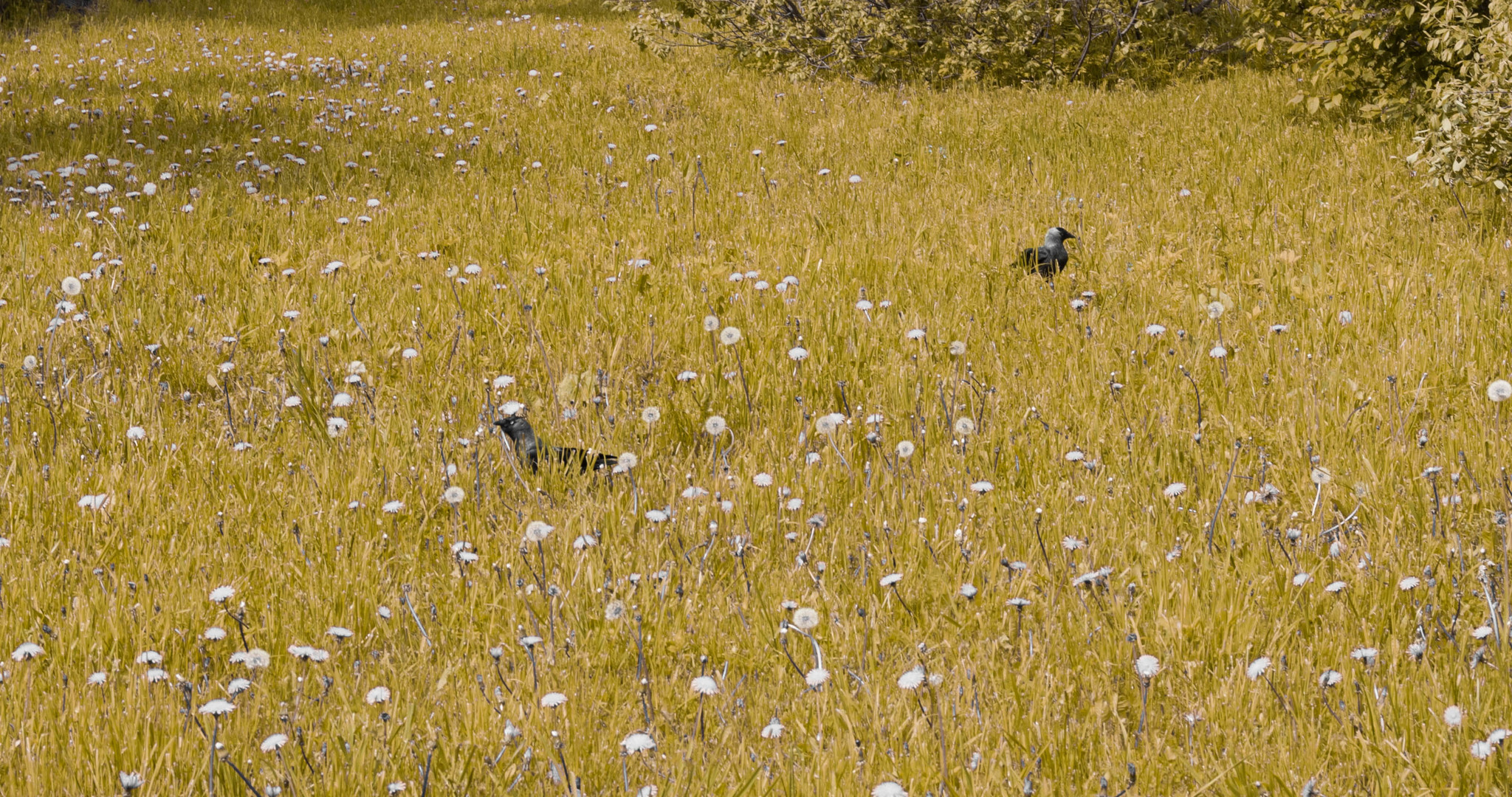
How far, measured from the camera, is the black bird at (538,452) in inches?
142

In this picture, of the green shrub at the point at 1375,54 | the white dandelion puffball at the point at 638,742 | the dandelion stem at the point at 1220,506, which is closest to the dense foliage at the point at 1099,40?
the green shrub at the point at 1375,54

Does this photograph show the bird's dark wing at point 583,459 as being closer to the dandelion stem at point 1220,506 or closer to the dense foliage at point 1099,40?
the dandelion stem at point 1220,506

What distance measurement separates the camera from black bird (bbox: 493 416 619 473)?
11.9ft

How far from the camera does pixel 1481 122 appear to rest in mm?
5355

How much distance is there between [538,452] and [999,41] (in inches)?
298

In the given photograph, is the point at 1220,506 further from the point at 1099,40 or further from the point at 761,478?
the point at 1099,40

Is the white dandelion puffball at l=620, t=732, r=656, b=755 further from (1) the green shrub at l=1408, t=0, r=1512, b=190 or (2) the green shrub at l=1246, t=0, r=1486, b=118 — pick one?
(2) the green shrub at l=1246, t=0, r=1486, b=118

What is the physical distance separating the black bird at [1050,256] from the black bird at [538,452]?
7.96 feet

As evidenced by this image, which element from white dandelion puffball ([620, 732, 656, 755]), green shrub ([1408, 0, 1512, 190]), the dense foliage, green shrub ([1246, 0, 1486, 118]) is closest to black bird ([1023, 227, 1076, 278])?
green shrub ([1408, 0, 1512, 190])

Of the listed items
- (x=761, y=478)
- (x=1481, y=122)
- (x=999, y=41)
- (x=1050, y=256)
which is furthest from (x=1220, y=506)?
(x=999, y=41)

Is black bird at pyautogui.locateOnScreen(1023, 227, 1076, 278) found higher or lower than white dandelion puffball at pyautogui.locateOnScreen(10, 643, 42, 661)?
higher

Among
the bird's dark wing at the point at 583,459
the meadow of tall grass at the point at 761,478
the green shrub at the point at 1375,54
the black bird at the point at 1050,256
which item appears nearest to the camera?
the meadow of tall grass at the point at 761,478

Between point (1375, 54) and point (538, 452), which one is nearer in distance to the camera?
point (538, 452)

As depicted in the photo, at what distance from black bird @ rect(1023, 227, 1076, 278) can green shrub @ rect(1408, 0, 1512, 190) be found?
169 centimetres
